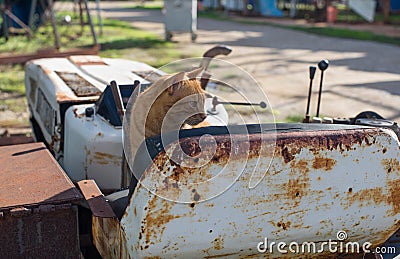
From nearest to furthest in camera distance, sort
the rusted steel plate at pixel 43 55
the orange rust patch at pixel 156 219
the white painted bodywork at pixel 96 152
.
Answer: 1. the orange rust patch at pixel 156 219
2. the white painted bodywork at pixel 96 152
3. the rusted steel plate at pixel 43 55

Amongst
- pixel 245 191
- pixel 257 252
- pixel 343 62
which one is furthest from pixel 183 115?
pixel 343 62

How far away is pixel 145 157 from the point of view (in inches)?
110

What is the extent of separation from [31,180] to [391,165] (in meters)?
1.88

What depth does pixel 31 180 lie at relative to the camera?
129 inches

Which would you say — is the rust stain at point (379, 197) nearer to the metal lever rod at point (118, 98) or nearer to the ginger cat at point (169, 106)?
the ginger cat at point (169, 106)

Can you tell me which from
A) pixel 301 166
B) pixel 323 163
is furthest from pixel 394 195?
pixel 301 166

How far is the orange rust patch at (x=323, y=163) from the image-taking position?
277 cm

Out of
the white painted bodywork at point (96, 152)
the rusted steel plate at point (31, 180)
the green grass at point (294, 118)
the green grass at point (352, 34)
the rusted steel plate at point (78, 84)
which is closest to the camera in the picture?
the rusted steel plate at point (31, 180)

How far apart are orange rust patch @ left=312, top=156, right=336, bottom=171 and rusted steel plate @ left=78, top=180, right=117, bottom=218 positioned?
39.0 inches

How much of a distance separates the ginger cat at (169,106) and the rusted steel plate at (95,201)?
33 cm

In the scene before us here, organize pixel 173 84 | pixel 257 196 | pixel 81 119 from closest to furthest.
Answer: pixel 257 196 < pixel 173 84 < pixel 81 119

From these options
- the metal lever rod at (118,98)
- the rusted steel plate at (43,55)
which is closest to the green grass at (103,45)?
the rusted steel plate at (43,55)

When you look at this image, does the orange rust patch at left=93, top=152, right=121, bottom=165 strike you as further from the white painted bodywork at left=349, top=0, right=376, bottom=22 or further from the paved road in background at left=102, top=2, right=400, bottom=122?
the white painted bodywork at left=349, top=0, right=376, bottom=22

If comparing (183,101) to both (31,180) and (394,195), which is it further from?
(394,195)
